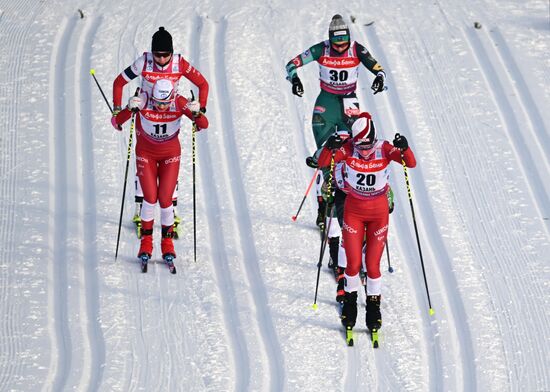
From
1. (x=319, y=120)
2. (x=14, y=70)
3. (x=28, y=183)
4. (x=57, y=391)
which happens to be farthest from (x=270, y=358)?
(x=14, y=70)

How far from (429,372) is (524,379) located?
0.79 metres

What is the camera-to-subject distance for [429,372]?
1038 cm

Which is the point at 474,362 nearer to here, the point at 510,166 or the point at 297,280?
the point at 297,280

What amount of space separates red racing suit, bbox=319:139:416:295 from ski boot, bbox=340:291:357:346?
0.07 meters

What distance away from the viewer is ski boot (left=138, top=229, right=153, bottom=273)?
37.9 ft

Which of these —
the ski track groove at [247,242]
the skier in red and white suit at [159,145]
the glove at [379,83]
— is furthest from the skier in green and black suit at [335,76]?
the skier in red and white suit at [159,145]

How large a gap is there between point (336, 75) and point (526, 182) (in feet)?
8.37

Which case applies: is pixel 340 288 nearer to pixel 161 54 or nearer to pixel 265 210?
pixel 265 210

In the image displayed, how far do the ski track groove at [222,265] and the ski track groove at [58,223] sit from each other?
1.42m

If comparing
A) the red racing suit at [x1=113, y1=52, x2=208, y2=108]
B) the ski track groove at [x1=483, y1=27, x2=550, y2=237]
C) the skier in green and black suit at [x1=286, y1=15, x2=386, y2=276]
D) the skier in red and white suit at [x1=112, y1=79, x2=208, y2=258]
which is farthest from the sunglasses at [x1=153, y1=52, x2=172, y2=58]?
A: the ski track groove at [x1=483, y1=27, x2=550, y2=237]

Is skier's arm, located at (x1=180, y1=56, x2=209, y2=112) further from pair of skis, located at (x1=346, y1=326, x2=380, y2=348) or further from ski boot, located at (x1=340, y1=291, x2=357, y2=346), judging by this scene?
pair of skis, located at (x1=346, y1=326, x2=380, y2=348)

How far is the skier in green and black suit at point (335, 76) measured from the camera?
38.6ft

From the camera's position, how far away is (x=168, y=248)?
1162 cm

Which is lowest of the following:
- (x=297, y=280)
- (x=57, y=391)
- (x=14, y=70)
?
(x=57, y=391)
